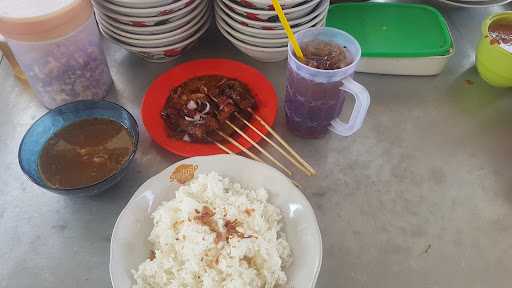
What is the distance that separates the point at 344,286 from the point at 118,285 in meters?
0.48

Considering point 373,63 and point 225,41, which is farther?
point 225,41

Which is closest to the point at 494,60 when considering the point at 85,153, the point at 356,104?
the point at 356,104

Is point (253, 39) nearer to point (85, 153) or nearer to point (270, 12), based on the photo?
point (270, 12)

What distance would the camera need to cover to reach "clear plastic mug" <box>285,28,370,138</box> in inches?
38.7

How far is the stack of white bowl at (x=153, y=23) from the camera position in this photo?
1094 millimetres

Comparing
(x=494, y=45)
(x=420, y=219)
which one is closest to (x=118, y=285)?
(x=420, y=219)

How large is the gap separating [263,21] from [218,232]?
0.58m

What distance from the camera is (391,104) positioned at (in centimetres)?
126

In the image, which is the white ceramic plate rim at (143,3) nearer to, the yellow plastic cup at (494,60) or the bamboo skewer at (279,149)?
the bamboo skewer at (279,149)

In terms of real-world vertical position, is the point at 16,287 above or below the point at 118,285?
below

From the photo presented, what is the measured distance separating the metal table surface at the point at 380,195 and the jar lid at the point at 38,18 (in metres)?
0.30

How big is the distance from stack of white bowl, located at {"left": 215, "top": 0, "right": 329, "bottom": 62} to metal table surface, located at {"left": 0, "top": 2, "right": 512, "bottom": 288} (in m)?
0.14

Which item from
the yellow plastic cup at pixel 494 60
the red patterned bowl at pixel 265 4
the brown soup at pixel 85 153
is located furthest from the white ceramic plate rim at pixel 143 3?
the yellow plastic cup at pixel 494 60

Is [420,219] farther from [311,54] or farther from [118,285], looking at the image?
[118,285]
